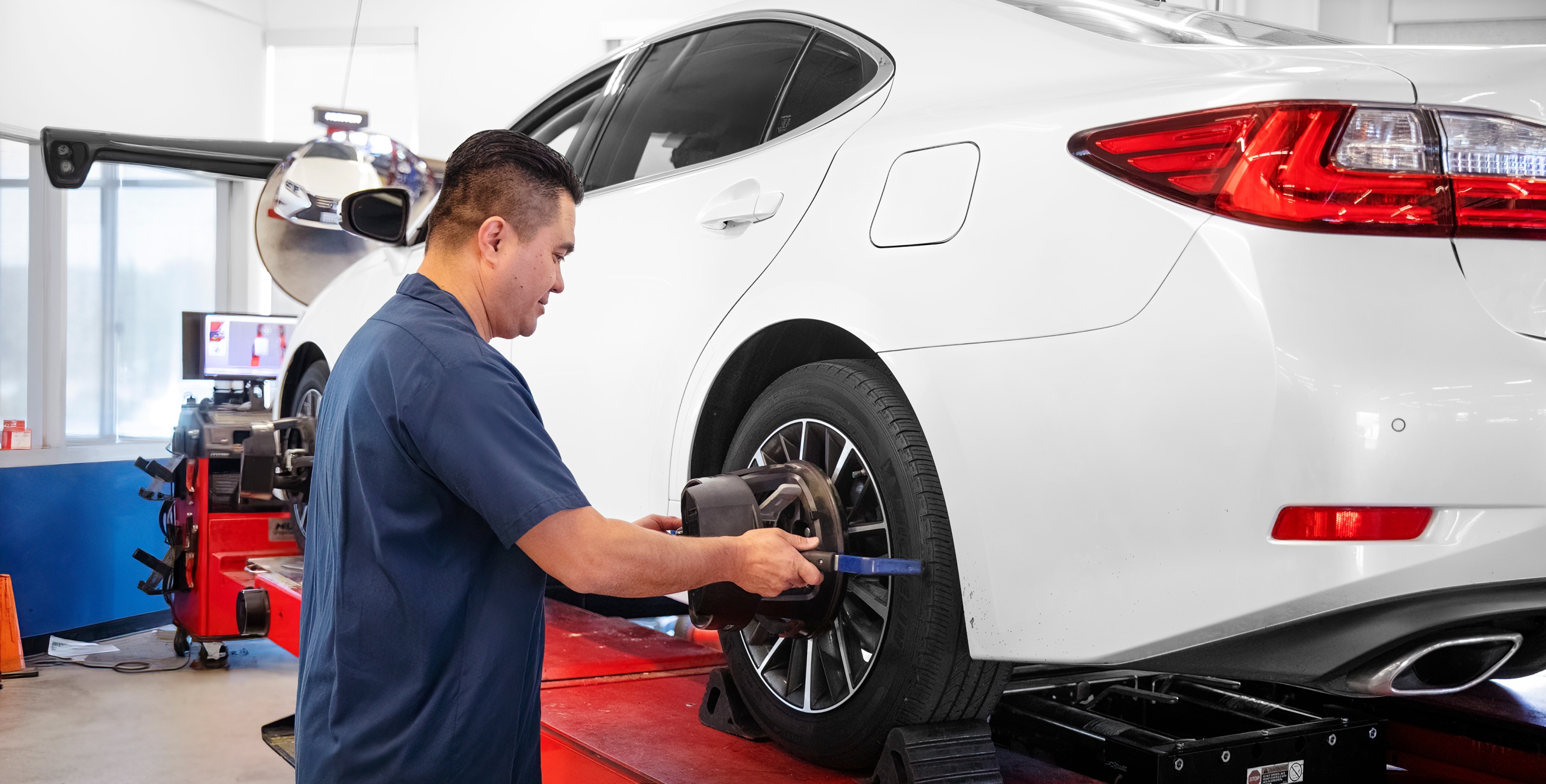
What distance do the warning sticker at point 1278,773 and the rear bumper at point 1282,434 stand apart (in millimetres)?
503

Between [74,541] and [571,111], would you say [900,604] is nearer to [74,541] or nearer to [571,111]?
[571,111]

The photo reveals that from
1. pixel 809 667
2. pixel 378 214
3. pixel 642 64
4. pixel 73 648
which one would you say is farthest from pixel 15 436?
pixel 809 667

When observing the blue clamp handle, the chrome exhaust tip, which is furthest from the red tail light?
the blue clamp handle

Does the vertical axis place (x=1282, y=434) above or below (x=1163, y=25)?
below

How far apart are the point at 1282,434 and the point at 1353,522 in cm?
12

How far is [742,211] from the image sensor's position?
196cm

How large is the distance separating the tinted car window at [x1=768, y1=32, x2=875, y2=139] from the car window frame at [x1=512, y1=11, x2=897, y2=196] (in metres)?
0.01

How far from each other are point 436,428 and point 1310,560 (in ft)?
3.20

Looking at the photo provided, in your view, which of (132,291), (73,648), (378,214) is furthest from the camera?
(132,291)

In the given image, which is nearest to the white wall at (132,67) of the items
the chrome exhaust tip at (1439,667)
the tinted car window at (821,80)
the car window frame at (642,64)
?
the car window frame at (642,64)

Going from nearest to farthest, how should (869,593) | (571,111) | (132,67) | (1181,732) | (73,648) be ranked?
1. (869,593)
2. (1181,732)
3. (571,111)
4. (73,648)
5. (132,67)

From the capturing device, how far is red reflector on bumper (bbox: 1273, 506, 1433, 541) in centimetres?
125

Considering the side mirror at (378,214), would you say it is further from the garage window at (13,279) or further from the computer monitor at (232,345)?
the garage window at (13,279)

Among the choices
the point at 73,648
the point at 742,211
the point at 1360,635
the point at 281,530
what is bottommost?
the point at 73,648
